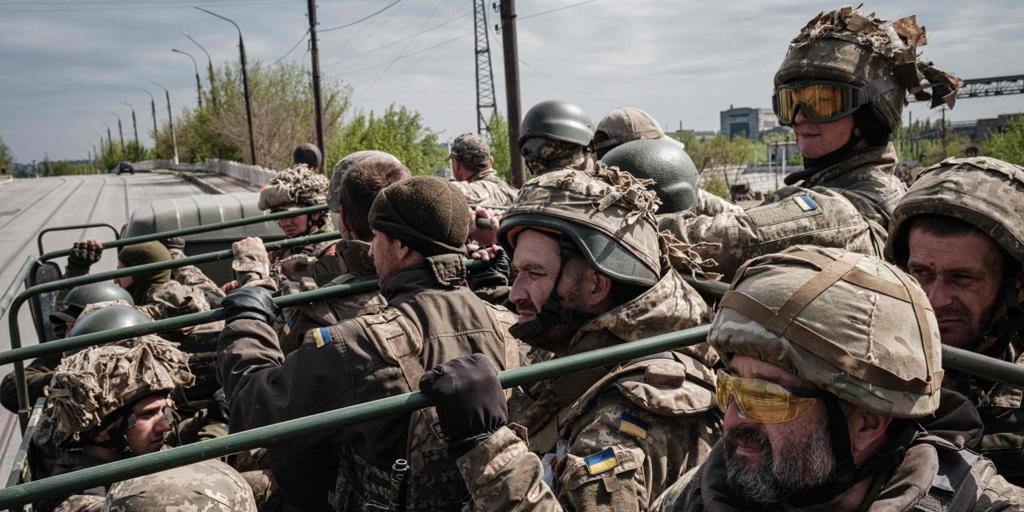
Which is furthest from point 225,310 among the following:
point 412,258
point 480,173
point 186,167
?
point 186,167

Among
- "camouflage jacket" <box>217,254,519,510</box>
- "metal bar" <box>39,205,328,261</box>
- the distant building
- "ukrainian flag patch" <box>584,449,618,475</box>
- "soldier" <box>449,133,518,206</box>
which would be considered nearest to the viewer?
"ukrainian flag patch" <box>584,449,618,475</box>

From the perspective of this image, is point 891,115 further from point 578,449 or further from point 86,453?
point 86,453

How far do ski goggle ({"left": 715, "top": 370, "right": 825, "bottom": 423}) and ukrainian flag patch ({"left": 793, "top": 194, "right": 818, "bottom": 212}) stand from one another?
5.32 feet

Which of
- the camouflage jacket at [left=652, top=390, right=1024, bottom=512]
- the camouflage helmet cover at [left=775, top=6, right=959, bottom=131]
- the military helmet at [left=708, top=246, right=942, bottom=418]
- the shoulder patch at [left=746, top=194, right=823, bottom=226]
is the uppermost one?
the camouflage helmet cover at [left=775, top=6, right=959, bottom=131]

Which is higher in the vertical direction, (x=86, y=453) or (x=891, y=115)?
(x=891, y=115)

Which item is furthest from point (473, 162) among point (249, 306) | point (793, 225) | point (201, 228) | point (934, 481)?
point (934, 481)

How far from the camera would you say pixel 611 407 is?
7.97 ft

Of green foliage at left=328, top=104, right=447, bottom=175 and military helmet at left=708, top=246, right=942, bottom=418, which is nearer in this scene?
military helmet at left=708, top=246, right=942, bottom=418

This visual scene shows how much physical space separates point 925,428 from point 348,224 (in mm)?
2778

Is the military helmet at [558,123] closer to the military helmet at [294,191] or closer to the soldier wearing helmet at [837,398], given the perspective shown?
the military helmet at [294,191]

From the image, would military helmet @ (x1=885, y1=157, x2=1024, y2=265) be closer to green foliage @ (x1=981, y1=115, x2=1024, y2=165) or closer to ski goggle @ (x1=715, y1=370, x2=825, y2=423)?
ski goggle @ (x1=715, y1=370, x2=825, y2=423)

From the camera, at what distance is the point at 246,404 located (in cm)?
290

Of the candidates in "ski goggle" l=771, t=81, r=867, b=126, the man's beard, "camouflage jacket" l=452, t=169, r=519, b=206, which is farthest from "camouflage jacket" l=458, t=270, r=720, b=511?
"camouflage jacket" l=452, t=169, r=519, b=206

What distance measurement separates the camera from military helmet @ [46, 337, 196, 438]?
3246 mm
